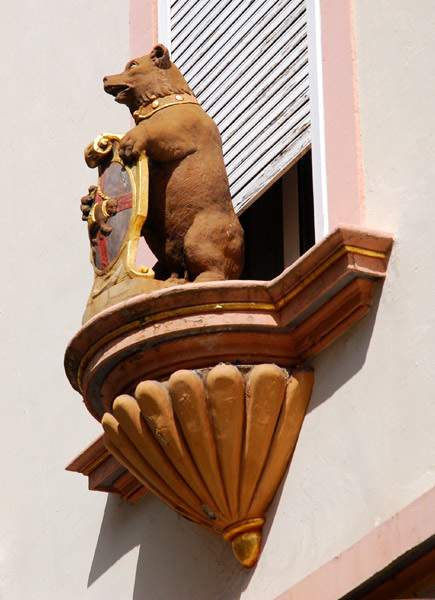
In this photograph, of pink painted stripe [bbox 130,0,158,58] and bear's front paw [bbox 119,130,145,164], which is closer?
bear's front paw [bbox 119,130,145,164]

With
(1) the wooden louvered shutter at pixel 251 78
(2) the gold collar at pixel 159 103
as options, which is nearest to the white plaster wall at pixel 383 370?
(1) the wooden louvered shutter at pixel 251 78

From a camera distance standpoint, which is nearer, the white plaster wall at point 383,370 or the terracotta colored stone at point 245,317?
the white plaster wall at point 383,370

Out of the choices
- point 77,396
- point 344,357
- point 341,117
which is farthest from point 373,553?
point 77,396

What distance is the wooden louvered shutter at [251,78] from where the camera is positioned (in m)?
6.67

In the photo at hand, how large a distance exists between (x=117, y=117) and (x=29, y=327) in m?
1.02

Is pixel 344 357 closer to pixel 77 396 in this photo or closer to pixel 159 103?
pixel 159 103

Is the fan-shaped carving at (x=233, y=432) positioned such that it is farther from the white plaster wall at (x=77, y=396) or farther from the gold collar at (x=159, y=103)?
the gold collar at (x=159, y=103)

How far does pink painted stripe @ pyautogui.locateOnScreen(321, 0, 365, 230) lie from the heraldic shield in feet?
2.22

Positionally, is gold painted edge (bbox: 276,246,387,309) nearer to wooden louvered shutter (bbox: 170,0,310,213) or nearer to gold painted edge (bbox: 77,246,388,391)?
gold painted edge (bbox: 77,246,388,391)

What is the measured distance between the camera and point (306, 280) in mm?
5828

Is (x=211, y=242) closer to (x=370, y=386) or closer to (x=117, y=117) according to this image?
(x=370, y=386)

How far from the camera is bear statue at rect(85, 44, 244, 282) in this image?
6.32 metres

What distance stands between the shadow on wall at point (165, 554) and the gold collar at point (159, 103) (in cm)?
142

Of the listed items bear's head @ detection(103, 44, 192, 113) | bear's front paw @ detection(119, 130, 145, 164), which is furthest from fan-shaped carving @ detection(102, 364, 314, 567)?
bear's head @ detection(103, 44, 192, 113)
